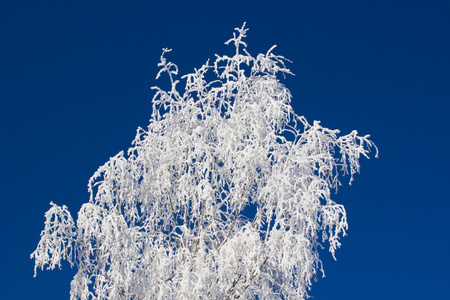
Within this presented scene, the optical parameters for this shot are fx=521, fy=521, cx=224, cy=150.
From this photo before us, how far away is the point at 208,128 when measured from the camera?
369 inches

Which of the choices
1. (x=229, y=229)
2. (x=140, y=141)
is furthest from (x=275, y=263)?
(x=140, y=141)

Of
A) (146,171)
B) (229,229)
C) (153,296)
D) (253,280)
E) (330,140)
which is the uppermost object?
(330,140)

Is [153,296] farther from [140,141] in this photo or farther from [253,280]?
[140,141]

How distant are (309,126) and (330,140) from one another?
482mm

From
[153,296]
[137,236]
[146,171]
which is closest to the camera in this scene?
[153,296]

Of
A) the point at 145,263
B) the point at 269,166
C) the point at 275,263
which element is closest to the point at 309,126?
the point at 269,166

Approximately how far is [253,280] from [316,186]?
181 centimetres

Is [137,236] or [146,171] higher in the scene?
[146,171]

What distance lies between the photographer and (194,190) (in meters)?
8.73

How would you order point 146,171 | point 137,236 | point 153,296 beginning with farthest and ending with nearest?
1. point 146,171
2. point 137,236
3. point 153,296

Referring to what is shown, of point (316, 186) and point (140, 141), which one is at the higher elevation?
point (140, 141)

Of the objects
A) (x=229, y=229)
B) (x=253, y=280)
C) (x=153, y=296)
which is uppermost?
(x=229, y=229)

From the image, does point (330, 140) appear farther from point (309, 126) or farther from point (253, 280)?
point (253, 280)

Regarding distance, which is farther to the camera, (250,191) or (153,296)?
(250,191)
